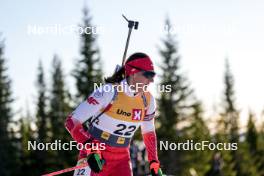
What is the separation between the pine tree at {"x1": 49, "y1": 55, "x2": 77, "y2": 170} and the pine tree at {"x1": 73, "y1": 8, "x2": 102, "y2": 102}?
4.13ft

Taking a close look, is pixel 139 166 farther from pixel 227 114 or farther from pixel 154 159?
pixel 227 114

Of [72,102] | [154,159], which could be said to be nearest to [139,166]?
[154,159]

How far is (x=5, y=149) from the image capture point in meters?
44.8

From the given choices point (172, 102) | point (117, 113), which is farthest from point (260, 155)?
point (117, 113)

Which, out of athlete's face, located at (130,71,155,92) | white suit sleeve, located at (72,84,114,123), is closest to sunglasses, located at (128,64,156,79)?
athlete's face, located at (130,71,155,92)

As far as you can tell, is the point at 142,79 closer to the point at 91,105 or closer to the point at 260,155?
the point at 91,105

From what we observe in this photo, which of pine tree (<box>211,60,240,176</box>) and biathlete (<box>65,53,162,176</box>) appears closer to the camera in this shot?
biathlete (<box>65,53,162,176</box>)

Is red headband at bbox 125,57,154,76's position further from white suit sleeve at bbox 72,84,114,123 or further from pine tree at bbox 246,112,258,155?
pine tree at bbox 246,112,258,155

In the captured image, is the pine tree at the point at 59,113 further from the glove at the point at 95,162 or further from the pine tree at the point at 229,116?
the glove at the point at 95,162

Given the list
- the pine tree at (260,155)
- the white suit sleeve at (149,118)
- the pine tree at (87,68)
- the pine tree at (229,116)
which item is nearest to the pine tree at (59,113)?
the pine tree at (87,68)

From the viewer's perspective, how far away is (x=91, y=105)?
5672 millimetres

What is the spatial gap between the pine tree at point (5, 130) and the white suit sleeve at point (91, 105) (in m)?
40.1

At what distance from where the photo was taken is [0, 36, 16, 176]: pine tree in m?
44.8

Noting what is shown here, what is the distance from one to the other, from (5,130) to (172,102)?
580 inches
